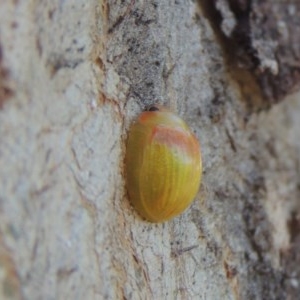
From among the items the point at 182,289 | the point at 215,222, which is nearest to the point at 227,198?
the point at 215,222

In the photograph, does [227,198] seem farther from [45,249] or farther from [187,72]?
[45,249]

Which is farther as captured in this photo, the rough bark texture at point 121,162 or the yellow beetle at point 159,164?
the yellow beetle at point 159,164

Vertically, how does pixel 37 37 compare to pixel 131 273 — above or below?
above

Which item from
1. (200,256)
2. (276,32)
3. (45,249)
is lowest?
(45,249)

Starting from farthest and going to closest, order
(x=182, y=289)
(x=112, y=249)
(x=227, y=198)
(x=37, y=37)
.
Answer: (x=227, y=198), (x=182, y=289), (x=112, y=249), (x=37, y=37)
